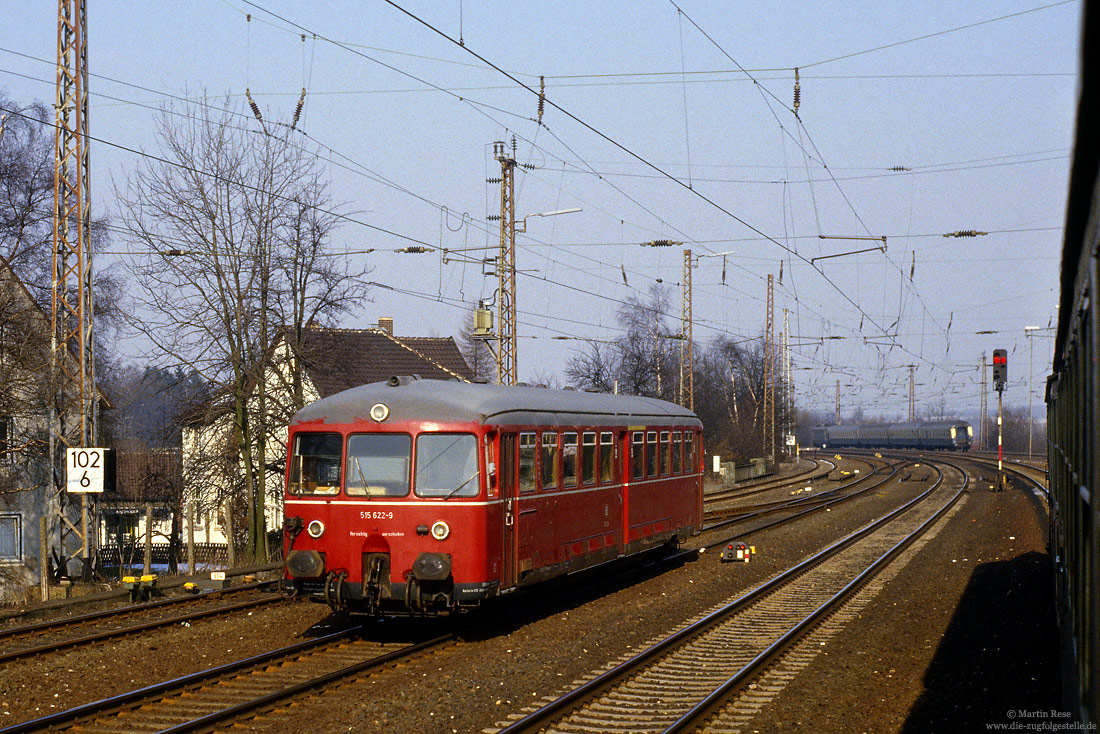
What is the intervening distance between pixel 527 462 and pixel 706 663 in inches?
125

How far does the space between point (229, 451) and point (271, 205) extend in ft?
19.7

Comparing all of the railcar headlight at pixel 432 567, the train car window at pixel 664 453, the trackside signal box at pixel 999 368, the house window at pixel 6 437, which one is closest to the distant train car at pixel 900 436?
the trackside signal box at pixel 999 368

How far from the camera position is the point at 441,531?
1133 cm

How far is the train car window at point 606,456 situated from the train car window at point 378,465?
3923mm

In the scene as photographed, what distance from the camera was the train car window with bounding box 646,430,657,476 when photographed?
17.0m

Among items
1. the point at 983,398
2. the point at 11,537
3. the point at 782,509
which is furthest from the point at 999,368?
the point at 983,398

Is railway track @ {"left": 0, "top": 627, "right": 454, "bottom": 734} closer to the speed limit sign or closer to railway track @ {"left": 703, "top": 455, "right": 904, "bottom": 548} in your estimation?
the speed limit sign

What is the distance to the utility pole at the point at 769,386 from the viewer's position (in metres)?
49.7

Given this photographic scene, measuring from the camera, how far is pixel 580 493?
14.2 meters

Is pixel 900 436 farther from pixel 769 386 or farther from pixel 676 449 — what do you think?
pixel 676 449

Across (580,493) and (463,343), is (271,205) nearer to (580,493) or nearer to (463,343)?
(580,493)

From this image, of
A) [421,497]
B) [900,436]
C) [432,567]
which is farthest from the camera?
[900,436]

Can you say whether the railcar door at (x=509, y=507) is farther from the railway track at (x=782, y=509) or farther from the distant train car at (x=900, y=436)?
the distant train car at (x=900, y=436)

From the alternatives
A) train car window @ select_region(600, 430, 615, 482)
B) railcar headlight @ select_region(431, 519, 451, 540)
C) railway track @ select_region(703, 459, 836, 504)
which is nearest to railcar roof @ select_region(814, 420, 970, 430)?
railway track @ select_region(703, 459, 836, 504)
